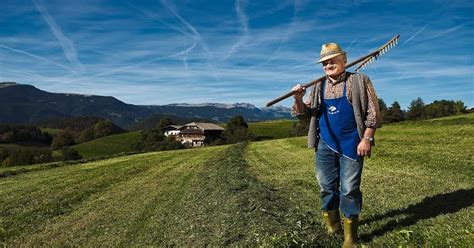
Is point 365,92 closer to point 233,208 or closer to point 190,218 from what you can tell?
point 233,208

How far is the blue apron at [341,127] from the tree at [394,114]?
102165mm

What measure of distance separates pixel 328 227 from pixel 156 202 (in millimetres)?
7464

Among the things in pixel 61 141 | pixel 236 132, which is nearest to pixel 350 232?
pixel 236 132

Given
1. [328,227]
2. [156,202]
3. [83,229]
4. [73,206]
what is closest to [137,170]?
[73,206]

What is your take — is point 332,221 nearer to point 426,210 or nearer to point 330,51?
point 426,210

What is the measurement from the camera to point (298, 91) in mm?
7301

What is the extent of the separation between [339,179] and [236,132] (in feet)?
397

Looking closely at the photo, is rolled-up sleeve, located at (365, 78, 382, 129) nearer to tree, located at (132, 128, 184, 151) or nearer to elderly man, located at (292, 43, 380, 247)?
elderly man, located at (292, 43, 380, 247)

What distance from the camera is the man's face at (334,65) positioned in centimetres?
A: 739

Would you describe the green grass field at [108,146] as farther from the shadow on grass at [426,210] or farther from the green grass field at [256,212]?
the shadow on grass at [426,210]

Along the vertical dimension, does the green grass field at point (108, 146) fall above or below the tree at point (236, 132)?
below

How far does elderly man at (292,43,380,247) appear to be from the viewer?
23.8 ft

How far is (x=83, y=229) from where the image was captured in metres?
11.1

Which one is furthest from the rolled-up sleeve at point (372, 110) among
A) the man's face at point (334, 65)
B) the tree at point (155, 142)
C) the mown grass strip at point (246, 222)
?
the tree at point (155, 142)
